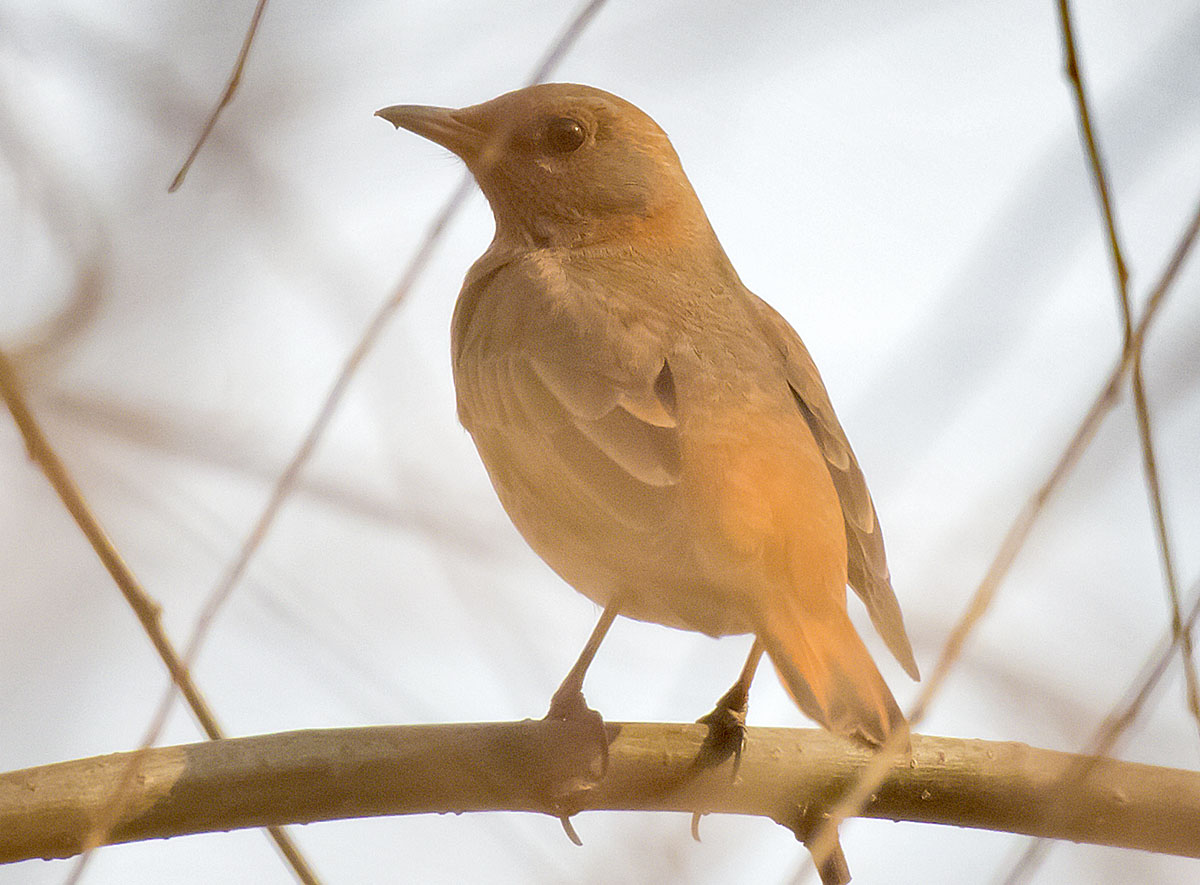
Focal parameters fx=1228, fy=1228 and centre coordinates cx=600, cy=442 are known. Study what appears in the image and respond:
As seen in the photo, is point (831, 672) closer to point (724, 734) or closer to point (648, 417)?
point (724, 734)

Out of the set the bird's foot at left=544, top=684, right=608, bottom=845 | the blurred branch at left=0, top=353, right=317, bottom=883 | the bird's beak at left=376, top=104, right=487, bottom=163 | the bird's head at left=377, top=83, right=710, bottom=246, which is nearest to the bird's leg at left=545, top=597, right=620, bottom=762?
the bird's foot at left=544, top=684, right=608, bottom=845

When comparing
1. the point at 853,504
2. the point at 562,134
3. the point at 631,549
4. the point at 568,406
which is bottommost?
the point at 631,549

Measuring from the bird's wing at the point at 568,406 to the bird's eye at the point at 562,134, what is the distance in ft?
2.25

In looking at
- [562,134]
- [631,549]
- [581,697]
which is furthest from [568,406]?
[562,134]

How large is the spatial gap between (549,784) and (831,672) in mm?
691

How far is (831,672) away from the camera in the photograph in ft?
9.06

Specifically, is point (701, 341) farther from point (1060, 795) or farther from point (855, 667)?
point (1060, 795)

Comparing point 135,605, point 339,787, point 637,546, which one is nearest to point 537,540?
point 637,546

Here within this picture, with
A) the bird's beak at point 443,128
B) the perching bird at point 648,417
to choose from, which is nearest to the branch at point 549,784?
the perching bird at point 648,417

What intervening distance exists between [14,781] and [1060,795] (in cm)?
204

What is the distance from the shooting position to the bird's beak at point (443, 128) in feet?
14.3

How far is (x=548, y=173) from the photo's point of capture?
448 centimetres

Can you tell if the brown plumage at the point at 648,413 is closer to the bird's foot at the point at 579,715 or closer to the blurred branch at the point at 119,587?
the bird's foot at the point at 579,715

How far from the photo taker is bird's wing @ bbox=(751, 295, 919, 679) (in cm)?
356
